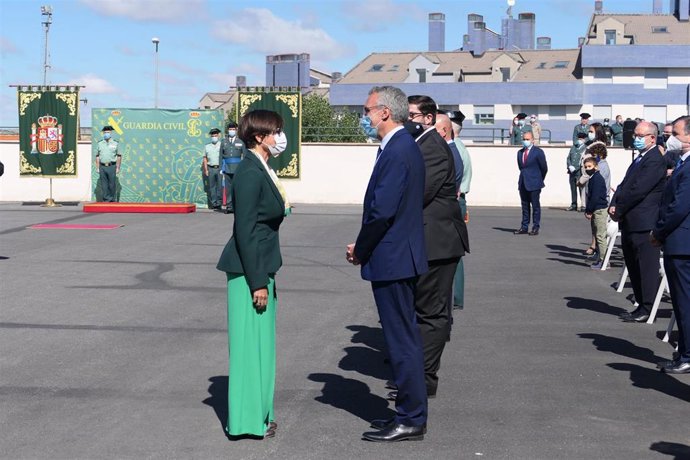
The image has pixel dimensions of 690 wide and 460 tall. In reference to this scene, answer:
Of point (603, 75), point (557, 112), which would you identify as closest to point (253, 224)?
point (603, 75)

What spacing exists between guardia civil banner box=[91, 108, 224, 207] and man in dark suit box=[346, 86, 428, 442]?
22.5 meters

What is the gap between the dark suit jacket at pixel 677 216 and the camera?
8.32m

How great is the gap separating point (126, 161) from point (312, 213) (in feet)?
18.8

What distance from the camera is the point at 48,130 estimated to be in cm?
2900

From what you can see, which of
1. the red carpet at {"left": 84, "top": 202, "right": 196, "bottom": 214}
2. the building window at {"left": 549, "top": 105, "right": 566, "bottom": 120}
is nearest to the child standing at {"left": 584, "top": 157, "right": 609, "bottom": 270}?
the red carpet at {"left": 84, "top": 202, "right": 196, "bottom": 214}

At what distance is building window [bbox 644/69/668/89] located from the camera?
94.6 metres

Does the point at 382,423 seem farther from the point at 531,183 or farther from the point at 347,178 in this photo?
the point at 347,178

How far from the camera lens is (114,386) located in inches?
300

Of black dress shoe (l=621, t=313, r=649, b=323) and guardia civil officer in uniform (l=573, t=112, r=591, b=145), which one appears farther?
guardia civil officer in uniform (l=573, t=112, r=591, b=145)

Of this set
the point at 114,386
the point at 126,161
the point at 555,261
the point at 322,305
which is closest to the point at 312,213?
the point at 126,161

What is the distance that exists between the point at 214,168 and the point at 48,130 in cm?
501

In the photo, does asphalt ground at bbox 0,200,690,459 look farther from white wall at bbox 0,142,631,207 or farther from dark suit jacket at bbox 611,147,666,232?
white wall at bbox 0,142,631,207

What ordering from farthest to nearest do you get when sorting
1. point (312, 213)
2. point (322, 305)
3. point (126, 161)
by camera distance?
point (126, 161) → point (312, 213) → point (322, 305)

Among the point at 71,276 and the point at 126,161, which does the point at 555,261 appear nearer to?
the point at 71,276
